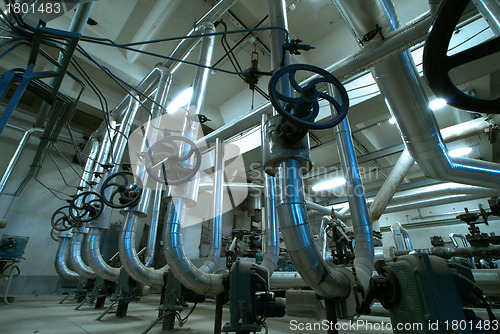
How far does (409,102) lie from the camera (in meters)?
1.78

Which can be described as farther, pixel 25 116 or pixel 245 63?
pixel 25 116

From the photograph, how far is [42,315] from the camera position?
103 inches

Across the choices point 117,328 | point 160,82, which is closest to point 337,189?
point 160,82

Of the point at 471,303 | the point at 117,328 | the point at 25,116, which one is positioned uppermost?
the point at 25,116

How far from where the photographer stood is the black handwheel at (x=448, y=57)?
0.60 m

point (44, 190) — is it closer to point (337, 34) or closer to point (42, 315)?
point (42, 315)

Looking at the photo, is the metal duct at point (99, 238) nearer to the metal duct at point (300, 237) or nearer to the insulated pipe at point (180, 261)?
the insulated pipe at point (180, 261)

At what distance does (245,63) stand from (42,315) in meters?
4.42

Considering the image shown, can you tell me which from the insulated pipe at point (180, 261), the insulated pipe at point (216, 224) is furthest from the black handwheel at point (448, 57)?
the insulated pipe at point (216, 224)

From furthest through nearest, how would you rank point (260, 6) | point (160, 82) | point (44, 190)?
point (44, 190)
point (160, 82)
point (260, 6)

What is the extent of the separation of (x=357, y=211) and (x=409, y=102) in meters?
0.98

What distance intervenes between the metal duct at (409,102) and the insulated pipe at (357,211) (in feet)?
1.69

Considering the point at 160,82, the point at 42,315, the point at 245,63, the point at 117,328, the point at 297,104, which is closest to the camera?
the point at 297,104

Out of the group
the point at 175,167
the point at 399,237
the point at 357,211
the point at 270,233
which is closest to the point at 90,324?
the point at 175,167
